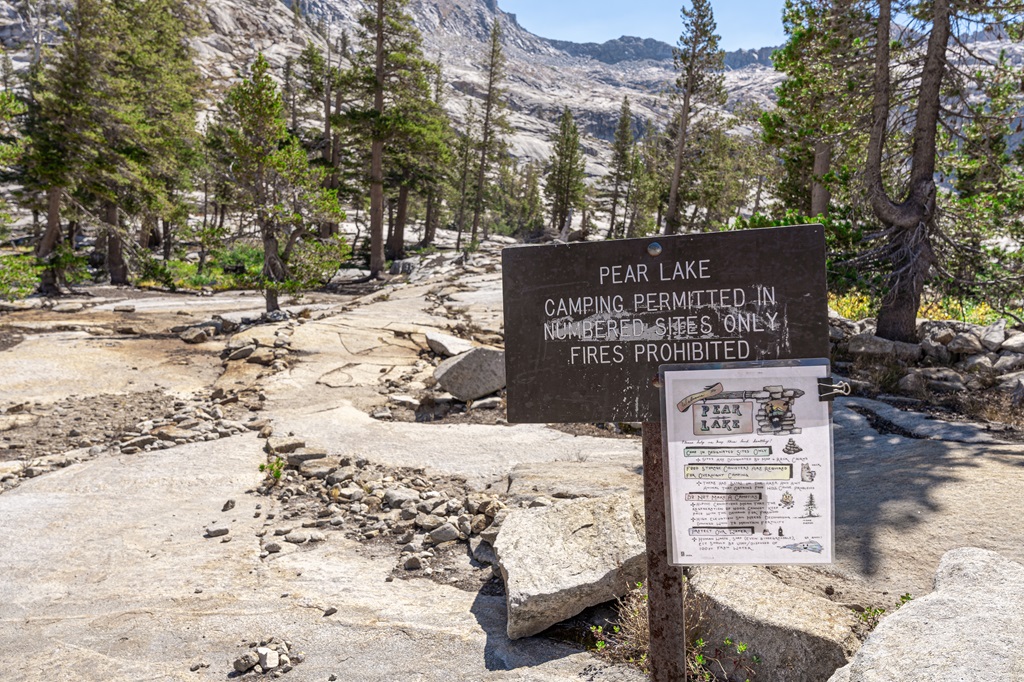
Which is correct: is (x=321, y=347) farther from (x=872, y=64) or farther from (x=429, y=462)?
(x=872, y=64)

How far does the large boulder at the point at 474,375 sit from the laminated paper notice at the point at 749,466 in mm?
6817

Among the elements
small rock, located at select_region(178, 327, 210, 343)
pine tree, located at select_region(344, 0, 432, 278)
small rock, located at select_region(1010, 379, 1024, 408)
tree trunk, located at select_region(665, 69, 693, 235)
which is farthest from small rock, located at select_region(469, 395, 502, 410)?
tree trunk, located at select_region(665, 69, 693, 235)

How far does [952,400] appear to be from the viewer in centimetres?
814

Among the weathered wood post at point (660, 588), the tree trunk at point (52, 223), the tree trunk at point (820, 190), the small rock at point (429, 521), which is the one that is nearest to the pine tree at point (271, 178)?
the tree trunk at point (52, 223)

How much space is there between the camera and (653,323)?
117 inches

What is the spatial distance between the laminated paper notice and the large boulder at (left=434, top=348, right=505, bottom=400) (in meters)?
6.82

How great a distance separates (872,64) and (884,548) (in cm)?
1123

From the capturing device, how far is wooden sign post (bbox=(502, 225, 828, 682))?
9.34 ft

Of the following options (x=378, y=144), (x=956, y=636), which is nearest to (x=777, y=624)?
(x=956, y=636)

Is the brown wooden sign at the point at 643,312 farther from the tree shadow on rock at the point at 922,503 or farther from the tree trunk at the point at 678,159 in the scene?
the tree trunk at the point at 678,159

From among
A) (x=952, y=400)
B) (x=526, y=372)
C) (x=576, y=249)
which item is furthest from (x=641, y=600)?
(x=952, y=400)

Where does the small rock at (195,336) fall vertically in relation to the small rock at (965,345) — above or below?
below

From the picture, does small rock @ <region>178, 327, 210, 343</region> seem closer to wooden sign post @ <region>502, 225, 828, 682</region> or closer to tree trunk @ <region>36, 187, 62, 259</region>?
tree trunk @ <region>36, 187, 62, 259</region>

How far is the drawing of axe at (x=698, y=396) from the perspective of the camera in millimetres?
2775
